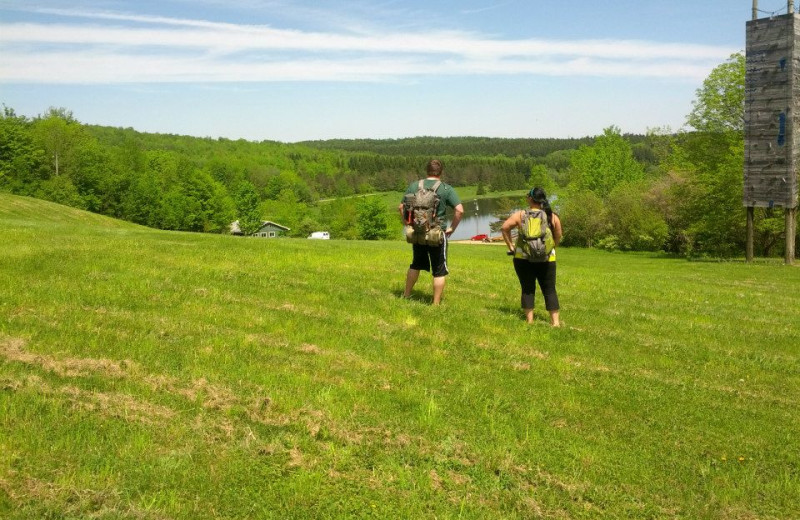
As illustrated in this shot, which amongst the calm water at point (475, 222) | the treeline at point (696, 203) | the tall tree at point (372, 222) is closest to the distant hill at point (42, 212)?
the treeline at point (696, 203)

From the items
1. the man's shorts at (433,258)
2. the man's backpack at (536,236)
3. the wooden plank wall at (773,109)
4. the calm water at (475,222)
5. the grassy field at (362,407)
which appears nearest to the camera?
the grassy field at (362,407)

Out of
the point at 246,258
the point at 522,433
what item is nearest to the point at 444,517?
the point at 522,433

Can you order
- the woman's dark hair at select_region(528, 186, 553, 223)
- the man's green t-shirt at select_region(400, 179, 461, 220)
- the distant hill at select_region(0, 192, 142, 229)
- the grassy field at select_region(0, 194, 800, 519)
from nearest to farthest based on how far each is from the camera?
the grassy field at select_region(0, 194, 800, 519) < the woman's dark hair at select_region(528, 186, 553, 223) < the man's green t-shirt at select_region(400, 179, 461, 220) < the distant hill at select_region(0, 192, 142, 229)

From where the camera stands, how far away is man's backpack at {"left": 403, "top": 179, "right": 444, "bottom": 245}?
10.8 metres

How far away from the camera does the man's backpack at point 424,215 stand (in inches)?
424

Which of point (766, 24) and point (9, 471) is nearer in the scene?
point (9, 471)

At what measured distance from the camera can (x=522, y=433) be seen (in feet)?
19.9

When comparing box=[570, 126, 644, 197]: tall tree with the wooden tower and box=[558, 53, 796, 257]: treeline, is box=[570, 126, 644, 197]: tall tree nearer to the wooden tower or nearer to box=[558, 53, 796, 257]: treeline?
box=[558, 53, 796, 257]: treeline

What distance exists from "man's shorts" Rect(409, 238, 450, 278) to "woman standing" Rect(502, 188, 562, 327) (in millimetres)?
1108

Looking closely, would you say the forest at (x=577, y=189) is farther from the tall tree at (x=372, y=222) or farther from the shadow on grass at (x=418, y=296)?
the shadow on grass at (x=418, y=296)

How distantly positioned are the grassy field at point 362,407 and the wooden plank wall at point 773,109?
25001 mm

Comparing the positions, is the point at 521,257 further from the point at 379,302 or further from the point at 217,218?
the point at 217,218

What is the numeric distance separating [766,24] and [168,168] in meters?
107

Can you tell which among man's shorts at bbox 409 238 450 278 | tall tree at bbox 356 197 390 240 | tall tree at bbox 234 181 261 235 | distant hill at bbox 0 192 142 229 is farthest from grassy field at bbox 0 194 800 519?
tall tree at bbox 234 181 261 235
